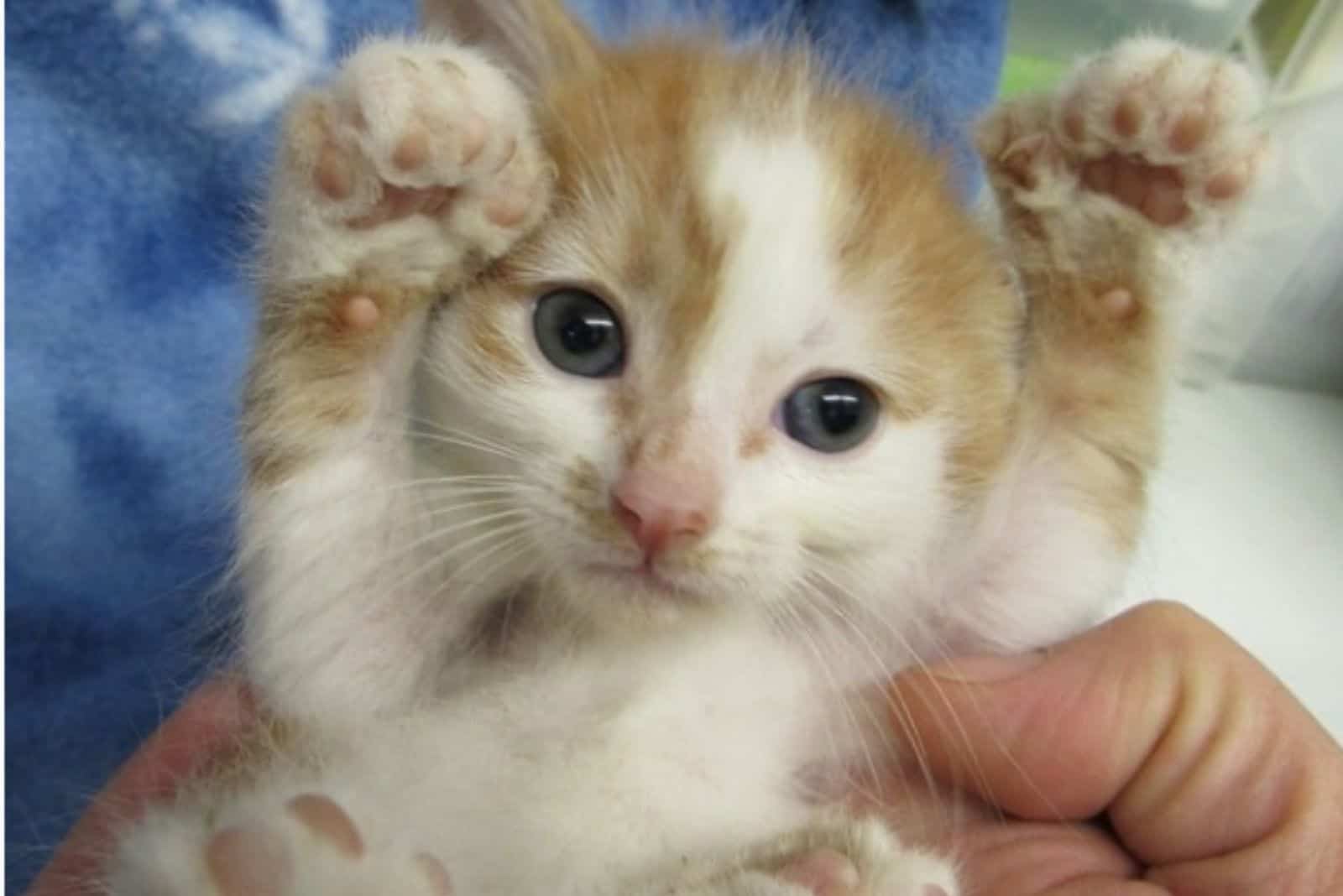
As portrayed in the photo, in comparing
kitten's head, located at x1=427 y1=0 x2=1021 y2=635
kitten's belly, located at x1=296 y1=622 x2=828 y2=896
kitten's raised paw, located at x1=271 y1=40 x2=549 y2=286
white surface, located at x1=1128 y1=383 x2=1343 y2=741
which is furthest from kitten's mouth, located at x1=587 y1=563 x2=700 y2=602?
white surface, located at x1=1128 y1=383 x2=1343 y2=741

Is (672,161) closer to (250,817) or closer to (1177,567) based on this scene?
(250,817)

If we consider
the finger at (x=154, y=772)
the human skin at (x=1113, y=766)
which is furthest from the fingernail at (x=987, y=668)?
the finger at (x=154, y=772)

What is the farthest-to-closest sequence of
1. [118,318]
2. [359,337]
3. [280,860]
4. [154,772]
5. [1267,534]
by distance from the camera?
1. [1267,534]
2. [118,318]
3. [154,772]
4. [359,337]
5. [280,860]

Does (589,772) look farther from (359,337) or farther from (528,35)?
(528,35)

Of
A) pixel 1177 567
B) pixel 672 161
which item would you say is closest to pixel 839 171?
pixel 672 161

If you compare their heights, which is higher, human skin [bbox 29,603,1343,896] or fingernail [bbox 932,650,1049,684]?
fingernail [bbox 932,650,1049,684]

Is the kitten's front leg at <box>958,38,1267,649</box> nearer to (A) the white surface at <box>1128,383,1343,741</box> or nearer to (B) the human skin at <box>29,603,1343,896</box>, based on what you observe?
(B) the human skin at <box>29,603,1343,896</box>

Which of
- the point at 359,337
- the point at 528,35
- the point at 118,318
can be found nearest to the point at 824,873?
the point at 359,337
